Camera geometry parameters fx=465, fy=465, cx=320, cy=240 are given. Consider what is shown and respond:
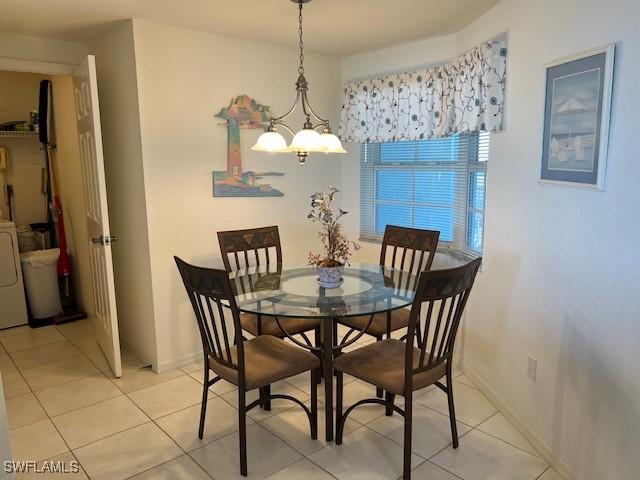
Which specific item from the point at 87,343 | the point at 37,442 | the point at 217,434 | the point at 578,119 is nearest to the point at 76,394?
the point at 37,442

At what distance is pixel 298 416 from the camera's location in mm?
2615

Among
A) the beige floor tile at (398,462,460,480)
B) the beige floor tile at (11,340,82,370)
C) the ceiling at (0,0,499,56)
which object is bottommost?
the beige floor tile at (398,462,460,480)

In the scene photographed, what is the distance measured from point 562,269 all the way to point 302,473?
4.91ft

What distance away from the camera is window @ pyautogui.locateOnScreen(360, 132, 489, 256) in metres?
3.12

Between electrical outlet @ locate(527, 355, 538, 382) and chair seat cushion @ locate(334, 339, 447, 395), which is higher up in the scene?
→ chair seat cushion @ locate(334, 339, 447, 395)

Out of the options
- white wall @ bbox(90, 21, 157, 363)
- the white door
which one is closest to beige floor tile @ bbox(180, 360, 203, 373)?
white wall @ bbox(90, 21, 157, 363)

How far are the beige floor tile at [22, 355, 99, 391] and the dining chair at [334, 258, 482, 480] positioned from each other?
74.5 inches

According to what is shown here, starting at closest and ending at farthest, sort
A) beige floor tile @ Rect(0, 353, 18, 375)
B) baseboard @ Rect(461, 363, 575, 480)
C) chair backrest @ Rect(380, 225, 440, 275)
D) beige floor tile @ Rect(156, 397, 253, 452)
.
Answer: baseboard @ Rect(461, 363, 575, 480)
beige floor tile @ Rect(156, 397, 253, 452)
chair backrest @ Rect(380, 225, 440, 275)
beige floor tile @ Rect(0, 353, 18, 375)

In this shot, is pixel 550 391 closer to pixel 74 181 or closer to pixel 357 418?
pixel 357 418

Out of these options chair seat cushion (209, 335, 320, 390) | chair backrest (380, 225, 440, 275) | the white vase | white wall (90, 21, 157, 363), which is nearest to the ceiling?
white wall (90, 21, 157, 363)

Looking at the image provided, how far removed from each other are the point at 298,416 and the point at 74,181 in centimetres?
283

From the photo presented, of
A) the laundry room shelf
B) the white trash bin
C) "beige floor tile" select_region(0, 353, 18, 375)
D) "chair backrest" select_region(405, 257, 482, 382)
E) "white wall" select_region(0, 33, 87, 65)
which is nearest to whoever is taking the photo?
"chair backrest" select_region(405, 257, 482, 382)

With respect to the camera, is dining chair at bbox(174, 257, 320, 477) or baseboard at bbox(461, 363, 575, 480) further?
baseboard at bbox(461, 363, 575, 480)

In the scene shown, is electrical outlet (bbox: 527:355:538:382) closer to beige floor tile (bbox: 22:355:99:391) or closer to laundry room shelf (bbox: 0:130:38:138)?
beige floor tile (bbox: 22:355:99:391)
